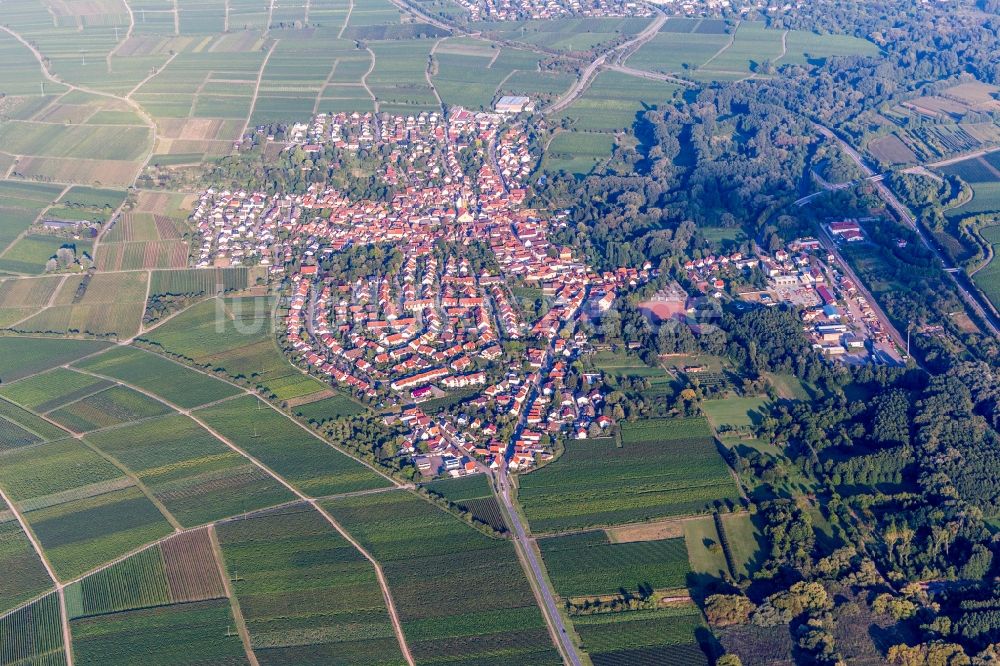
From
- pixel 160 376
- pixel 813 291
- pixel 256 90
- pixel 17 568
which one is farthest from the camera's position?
pixel 256 90

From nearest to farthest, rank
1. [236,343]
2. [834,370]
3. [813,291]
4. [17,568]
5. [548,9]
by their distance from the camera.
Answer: [17,568] → [834,370] → [236,343] → [813,291] → [548,9]

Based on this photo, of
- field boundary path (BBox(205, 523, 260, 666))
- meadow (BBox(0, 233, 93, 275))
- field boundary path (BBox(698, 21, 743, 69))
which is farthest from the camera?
field boundary path (BBox(698, 21, 743, 69))

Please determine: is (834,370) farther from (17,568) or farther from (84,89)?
(84,89)

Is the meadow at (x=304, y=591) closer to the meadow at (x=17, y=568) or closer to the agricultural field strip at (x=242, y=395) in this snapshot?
the agricultural field strip at (x=242, y=395)

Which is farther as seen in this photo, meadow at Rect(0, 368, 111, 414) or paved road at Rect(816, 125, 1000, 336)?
paved road at Rect(816, 125, 1000, 336)

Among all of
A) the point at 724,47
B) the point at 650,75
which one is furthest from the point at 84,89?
the point at 724,47

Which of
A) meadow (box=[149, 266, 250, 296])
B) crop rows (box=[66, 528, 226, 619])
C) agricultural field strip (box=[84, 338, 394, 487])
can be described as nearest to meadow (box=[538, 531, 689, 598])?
agricultural field strip (box=[84, 338, 394, 487])

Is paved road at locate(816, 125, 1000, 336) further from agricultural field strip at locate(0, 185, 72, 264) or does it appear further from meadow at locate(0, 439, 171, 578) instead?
agricultural field strip at locate(0, 185, 72, 264)
